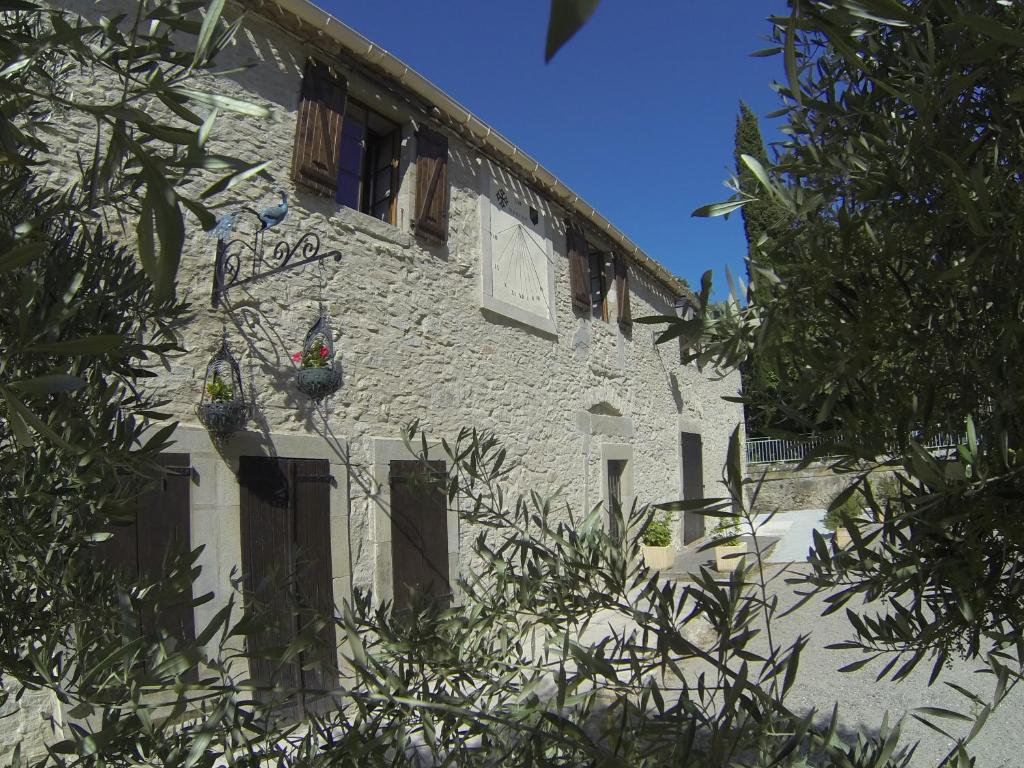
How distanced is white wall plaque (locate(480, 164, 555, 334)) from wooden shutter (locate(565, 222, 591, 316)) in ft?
1.63

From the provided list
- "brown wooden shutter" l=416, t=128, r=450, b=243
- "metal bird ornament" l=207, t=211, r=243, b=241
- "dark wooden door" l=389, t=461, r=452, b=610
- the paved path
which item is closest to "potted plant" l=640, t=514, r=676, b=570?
the paved path

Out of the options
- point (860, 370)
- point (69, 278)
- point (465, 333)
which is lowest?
point (860, 370)

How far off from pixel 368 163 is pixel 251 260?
209 centimetres

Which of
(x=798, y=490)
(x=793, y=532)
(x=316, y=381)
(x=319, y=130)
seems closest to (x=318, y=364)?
(x=316, y=381)

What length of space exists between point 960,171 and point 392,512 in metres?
5.49

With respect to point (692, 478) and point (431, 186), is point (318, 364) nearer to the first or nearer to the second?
point (431, 186)

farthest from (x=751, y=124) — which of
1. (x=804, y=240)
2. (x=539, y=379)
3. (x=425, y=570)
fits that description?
(x=804, y=240)

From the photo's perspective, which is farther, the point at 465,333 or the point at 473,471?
the point at 465,333

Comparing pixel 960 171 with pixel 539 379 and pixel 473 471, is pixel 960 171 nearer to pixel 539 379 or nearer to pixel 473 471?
pixel 473 471

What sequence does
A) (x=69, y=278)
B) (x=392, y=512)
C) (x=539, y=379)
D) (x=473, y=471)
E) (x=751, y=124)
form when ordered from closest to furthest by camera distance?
(x=69, y=278) → (x=473, y=471) → (x=392, y=512) → (x=539, y=379) → (x=751, y=124)

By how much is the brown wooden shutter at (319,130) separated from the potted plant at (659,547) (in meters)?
6.58

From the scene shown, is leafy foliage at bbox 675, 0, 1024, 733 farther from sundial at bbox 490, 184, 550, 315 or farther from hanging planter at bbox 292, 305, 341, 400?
sundial at bbox 490, 184, 550, 315

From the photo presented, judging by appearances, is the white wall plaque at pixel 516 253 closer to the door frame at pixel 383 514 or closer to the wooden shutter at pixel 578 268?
the wooden shutter at pixel 578 268

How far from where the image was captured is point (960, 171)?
107 centimetres
